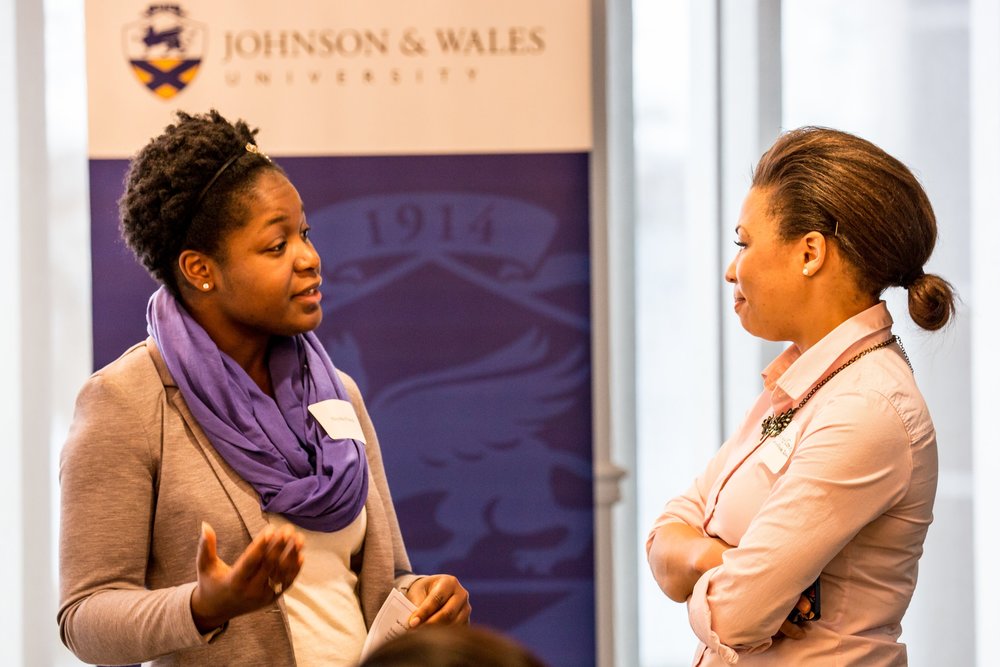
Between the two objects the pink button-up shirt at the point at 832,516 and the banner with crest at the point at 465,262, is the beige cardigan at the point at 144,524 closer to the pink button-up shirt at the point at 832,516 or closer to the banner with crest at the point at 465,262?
the pink button-up shirt at the point at 832,516

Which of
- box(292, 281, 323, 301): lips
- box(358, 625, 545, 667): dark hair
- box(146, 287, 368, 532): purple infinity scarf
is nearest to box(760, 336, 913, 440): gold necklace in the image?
box(146, 287, 368, 532): purple infinity scarf

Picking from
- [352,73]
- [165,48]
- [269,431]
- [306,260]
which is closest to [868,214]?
[306,260]

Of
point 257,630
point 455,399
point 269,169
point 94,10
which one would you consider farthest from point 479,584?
point 94,10

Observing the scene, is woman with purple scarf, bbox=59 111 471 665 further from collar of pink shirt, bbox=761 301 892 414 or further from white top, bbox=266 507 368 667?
collar of pink shirt, bbox=761 301 892 414

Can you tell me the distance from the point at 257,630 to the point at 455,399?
1450mm

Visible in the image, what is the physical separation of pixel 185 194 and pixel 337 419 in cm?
53

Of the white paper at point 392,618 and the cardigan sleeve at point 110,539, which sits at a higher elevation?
the cardigan sleeve at point 110,539

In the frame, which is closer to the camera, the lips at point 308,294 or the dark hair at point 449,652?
the dark hair at point 449,652

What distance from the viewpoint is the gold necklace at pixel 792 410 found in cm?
184

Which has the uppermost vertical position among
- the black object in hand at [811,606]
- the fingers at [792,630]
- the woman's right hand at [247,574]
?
the woman's right hand at [247,574]

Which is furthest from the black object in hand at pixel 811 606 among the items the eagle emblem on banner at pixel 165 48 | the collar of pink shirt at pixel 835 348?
the eagle emblem on banner at pixel 165 48

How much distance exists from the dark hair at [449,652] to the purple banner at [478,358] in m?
2.50

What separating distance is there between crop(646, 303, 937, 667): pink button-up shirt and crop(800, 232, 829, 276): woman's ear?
114 mm

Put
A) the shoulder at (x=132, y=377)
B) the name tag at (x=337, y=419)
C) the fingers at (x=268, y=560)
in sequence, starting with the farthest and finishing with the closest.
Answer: the name tag at (x=337, y=419)
the shoulder at (x=132, y=377)
the fingers at (x=268, y=560)
